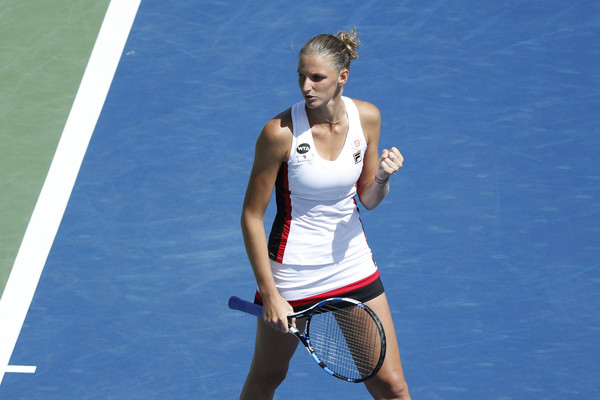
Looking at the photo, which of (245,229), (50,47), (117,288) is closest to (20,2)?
(50,47)

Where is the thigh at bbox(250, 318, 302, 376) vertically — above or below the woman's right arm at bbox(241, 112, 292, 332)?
below

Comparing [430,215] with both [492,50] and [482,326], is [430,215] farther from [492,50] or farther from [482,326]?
[492,50]

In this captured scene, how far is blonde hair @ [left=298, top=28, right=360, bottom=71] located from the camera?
369cm

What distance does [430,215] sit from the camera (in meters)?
6.09

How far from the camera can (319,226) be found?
397 cm

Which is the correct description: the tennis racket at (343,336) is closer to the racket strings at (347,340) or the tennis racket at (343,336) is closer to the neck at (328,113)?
the racket strings at (347,340)

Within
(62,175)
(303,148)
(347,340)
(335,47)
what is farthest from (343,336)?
(62,175)

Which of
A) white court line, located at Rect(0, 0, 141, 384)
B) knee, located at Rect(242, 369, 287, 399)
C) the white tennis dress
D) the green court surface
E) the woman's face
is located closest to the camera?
the woman's face

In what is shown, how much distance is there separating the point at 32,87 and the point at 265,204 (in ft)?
13.6

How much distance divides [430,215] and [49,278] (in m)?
2.65

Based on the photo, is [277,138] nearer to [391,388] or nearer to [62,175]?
[391,388]

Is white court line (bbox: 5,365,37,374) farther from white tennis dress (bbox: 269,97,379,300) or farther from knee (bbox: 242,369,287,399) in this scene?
white tennis dress (bbox: 269,97,379,300)

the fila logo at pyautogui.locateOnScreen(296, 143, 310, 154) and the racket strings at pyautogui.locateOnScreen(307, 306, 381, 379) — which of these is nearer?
the fila logo at pyautogui.locateOnScreen(296, 143, 310, 154)

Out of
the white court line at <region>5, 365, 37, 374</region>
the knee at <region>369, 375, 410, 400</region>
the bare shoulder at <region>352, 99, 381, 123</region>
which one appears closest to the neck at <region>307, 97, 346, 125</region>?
the bare shoulder at <region>352, 99, 381, 123</region>
